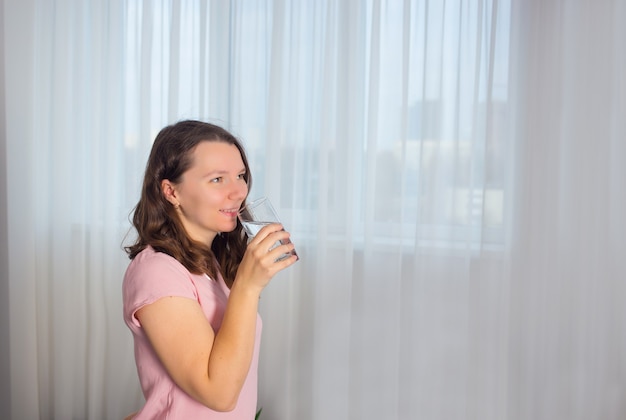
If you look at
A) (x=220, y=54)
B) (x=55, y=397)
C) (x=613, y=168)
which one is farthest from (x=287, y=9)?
(x=55, y=397)

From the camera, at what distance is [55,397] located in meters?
2.97

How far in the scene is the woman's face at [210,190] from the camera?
1.43 metres

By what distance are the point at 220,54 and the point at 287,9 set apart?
0.33m

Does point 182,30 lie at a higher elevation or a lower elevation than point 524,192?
higher

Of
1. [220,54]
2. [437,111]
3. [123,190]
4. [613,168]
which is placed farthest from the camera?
[123,190]

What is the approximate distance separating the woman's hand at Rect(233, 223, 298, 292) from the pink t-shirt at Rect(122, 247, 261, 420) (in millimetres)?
133

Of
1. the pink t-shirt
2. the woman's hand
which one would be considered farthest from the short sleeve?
the woman's hand

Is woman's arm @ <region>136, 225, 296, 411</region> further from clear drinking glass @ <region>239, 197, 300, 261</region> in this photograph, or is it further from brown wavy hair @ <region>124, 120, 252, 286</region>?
brown wavy hair @ <region>124, 120, 252, 286</region>

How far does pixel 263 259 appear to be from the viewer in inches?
49.1

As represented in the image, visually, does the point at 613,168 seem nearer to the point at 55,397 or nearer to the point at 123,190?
the point at 123,190

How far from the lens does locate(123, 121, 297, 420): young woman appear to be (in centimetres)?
123

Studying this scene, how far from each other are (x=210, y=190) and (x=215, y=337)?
333mm

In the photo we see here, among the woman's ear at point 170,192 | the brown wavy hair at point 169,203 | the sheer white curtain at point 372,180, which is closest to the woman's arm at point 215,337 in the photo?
the brown wavy hair at point 169,203

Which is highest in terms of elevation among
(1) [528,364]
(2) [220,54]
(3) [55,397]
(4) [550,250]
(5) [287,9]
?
(5) [287,9]
